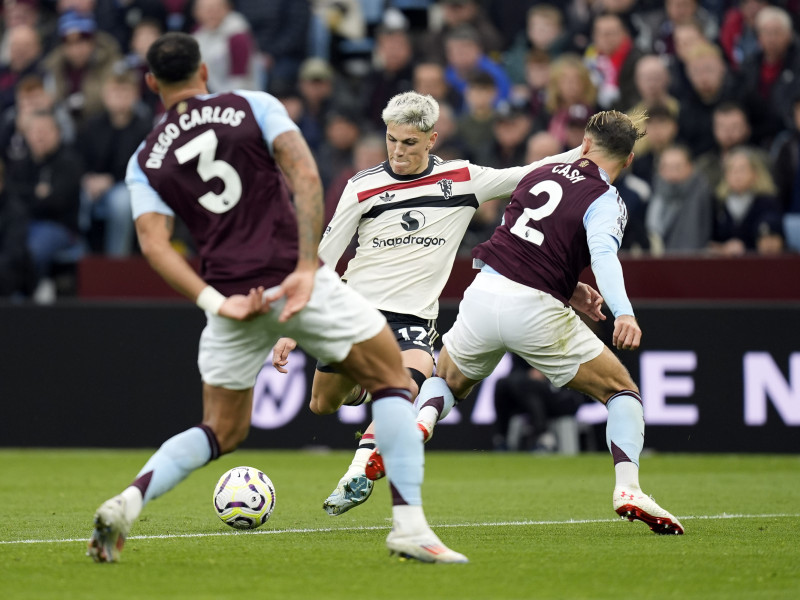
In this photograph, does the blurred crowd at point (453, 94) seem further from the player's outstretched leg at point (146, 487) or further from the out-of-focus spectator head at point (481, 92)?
the player's outstretched leg at point (146, 487)

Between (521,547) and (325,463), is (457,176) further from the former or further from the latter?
(325,463)

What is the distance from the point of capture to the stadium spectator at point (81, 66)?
16.6 m

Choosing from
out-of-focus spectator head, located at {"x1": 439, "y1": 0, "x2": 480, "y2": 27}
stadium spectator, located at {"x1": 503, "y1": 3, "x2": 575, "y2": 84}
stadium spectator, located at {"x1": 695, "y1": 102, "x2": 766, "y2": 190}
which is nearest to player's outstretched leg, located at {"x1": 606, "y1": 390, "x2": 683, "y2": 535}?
stadium spectator, located at {"x1": 695, "y1": 102, "x2": 766, "y2": 190}

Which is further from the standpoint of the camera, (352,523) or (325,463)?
(325,463)

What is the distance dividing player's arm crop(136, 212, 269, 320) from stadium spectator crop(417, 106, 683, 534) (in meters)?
2.00

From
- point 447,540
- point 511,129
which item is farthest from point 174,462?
point 511,129

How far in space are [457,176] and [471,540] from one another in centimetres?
231

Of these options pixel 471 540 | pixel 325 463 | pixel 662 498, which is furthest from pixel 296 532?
pixel 325 463

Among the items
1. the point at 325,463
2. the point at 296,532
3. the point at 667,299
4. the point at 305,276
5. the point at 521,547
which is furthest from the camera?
the point at 667,299

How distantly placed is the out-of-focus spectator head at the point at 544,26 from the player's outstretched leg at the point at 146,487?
10799mm

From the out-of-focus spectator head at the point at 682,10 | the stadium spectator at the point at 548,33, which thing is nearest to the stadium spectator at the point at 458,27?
the stadium spectator at the point at 548,33

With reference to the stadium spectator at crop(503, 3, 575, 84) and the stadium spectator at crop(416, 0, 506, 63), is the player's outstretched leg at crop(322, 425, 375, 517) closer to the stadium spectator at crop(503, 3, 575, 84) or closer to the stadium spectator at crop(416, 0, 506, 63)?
the stadium spectator at crop(503, 3, 575, 84)

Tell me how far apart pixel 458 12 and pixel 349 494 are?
32.9 ft

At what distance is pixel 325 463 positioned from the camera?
477 inches
